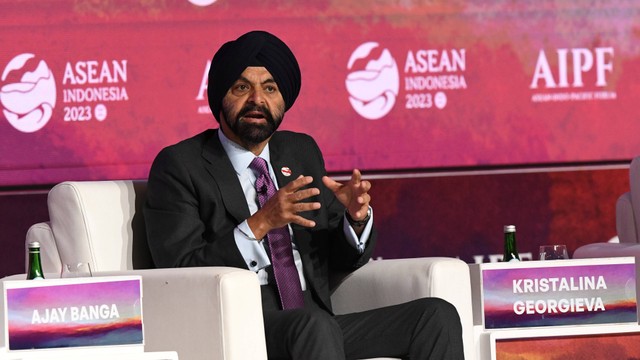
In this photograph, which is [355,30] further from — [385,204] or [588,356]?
[588,356]

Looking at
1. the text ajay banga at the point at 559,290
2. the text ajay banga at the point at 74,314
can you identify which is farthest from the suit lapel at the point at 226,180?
the text ajay banga at the point at 559,290

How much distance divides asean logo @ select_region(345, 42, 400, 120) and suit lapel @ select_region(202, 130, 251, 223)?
1709mm

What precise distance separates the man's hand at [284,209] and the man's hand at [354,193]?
4.1 inches

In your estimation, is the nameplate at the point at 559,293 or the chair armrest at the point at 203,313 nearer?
the chair armrest at the point at 203,313

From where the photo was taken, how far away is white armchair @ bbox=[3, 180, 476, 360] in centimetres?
323

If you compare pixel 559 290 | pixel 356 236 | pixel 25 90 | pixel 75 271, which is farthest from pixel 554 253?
pixel 25 90

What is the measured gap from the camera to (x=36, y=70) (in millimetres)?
5348

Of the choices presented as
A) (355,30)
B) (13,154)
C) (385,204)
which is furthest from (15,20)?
(385,204)

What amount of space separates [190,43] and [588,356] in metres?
2.47

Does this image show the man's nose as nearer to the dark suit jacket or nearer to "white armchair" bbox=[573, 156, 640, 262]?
the dark suit jacket

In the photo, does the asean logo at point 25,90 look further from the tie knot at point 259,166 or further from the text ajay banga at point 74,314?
the text ajay banga at point 74,314

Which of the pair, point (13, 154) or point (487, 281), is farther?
point (13, 154)

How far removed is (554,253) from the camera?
12.9 ft

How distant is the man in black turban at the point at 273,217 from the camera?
11.5ft
